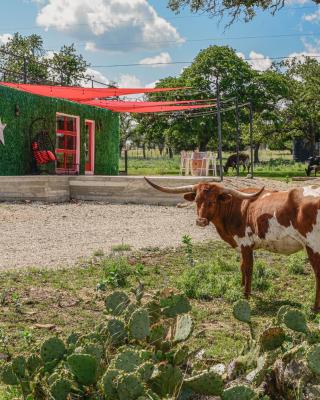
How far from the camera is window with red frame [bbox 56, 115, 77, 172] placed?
19.5m

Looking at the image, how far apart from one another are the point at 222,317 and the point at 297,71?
1710 inches

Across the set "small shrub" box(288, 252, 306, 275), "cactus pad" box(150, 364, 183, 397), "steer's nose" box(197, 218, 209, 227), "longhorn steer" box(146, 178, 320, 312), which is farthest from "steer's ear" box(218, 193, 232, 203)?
"cactus pad" box(150, 364, 183, 397)

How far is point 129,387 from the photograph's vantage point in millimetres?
1930

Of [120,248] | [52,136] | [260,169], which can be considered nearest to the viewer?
[120,248]

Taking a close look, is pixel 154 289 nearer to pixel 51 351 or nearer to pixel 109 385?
pixel 51 351

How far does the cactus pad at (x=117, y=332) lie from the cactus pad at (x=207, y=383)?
48 centimetres

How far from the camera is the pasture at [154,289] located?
4.37m

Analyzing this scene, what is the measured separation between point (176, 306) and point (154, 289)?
307 centimetres

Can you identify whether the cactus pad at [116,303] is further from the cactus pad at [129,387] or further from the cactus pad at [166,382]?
the cactus pad at [129,387]

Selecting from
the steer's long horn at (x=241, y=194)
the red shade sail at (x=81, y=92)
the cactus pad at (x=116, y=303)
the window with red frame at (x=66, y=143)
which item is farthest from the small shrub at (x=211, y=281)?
the window with red frame at (x=66, y=143)

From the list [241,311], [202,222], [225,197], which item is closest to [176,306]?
[241,311]

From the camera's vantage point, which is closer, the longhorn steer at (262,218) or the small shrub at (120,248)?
the longhorn steer at (262,218)

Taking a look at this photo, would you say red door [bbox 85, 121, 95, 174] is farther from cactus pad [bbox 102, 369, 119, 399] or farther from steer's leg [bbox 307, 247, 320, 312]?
cactus pad [bbox 102, 369, 119, 399]

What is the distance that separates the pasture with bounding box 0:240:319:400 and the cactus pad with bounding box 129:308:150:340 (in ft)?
4.30
